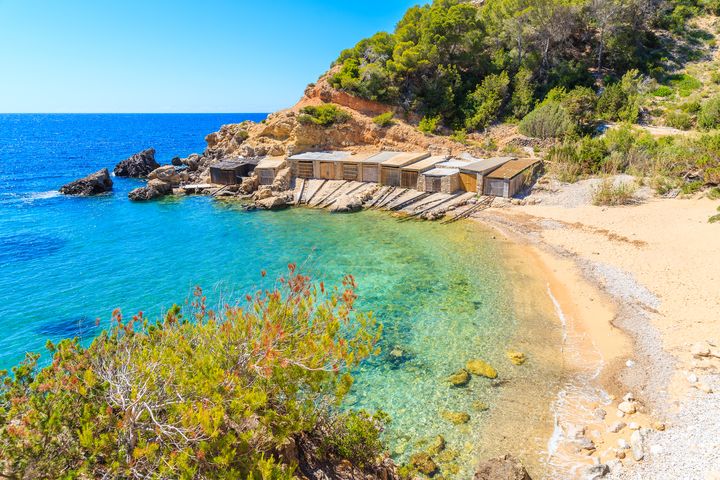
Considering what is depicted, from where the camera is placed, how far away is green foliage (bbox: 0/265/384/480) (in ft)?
17.7

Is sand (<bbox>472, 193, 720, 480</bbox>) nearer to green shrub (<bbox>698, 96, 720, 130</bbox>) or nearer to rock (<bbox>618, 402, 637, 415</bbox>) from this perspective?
rock (<bbox>618, 402, 637, 415</bbox>)

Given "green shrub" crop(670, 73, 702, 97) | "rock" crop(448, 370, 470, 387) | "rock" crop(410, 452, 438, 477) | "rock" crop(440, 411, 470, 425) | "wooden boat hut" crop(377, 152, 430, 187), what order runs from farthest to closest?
"green shrub" crop(670, 73, 702, 97) → "wooden boat hut" crop(377, 152, 430, 187) → "rock" crop(448, 370, 470, 387) → "rock" crop(440, 411, 470, 425) → "rock" crop(410, 452, 438, 477)

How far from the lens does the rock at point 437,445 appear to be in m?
10.3

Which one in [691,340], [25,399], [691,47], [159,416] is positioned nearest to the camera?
[25,399]

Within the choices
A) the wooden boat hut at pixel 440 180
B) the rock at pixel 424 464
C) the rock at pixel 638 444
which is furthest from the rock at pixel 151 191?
the rock at pixel 638 444

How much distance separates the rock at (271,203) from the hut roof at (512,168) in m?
17.6

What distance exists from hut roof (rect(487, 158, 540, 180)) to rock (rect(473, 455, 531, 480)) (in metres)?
24.8

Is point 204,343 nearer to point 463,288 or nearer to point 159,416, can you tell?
point 159,416

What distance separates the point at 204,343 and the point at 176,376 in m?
0.95

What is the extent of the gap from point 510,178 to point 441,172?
18.1 feet

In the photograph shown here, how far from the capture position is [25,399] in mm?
5688

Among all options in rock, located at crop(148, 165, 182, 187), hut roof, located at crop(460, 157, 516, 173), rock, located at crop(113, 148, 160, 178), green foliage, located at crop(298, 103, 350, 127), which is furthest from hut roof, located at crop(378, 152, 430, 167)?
rock, located at crop(113, 148, 160, 178)

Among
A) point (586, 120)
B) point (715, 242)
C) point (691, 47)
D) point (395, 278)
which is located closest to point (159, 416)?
point (395, 278)

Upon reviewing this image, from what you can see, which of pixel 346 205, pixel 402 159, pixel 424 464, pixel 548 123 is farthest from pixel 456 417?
pixel 548 123
